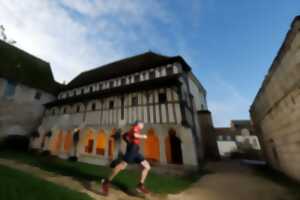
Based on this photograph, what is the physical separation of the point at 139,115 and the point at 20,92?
1542 centimetres

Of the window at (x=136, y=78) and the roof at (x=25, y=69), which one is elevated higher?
the roof at (x=25, y=69)

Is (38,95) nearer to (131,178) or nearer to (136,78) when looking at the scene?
(136,78)

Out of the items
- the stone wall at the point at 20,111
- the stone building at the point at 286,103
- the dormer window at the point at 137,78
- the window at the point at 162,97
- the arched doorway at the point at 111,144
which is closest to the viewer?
the stone building at the point at 286,103

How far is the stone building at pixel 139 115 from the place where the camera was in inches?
386

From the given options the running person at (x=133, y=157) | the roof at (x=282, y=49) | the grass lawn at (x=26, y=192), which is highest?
the roof at (x=282, y=49)

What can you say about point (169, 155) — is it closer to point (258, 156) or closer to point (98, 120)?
point (98, 120)

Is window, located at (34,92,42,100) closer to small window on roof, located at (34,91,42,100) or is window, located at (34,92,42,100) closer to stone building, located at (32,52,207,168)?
small window on roof, located at (34,91,42,100)

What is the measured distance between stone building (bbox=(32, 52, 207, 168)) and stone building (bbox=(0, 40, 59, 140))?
184 centimetres

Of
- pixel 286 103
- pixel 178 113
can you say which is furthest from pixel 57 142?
pixel 286 103

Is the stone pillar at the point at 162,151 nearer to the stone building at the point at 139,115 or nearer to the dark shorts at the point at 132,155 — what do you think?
the stone building at the point at 139,115

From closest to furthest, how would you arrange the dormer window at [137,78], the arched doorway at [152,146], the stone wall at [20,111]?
the arched doorway at [152,146]
the dormer window at [137,78]
the stone wall at [20,111]

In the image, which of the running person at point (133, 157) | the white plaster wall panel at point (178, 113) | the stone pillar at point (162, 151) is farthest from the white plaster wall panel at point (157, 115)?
the running person at point (133, 157)

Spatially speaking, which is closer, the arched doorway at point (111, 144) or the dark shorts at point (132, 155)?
the dark shorts at point (132, 155)

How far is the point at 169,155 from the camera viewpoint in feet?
34.5
